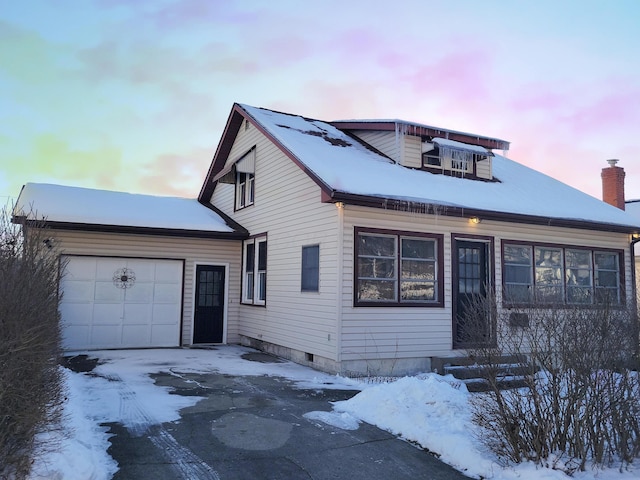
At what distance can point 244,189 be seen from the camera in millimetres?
15516

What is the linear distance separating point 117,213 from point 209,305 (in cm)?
363

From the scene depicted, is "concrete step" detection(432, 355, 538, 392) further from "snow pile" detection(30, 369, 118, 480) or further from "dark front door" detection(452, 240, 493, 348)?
"dark front door" detection(452, 240, 493, 348)

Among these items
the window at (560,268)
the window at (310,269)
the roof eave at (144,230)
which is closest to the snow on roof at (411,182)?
the window at (560,268)

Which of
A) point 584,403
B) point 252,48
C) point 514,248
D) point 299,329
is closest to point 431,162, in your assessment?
point 514,248

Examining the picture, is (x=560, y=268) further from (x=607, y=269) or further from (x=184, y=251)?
(x=184, y=251)

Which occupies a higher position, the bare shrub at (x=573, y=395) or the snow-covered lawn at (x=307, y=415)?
the bare shrub at (x=573, y=395)

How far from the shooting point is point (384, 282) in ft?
33.7

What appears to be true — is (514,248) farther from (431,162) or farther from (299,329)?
(299,329)

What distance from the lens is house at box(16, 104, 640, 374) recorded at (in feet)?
33.0

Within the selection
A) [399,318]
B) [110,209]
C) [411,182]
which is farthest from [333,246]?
[110,209]

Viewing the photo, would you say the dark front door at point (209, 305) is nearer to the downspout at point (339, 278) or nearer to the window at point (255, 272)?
the window at point (255, 272)

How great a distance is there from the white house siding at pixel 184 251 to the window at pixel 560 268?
7.64 metres

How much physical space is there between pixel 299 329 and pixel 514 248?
5.43m

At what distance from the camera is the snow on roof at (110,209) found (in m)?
13.0
